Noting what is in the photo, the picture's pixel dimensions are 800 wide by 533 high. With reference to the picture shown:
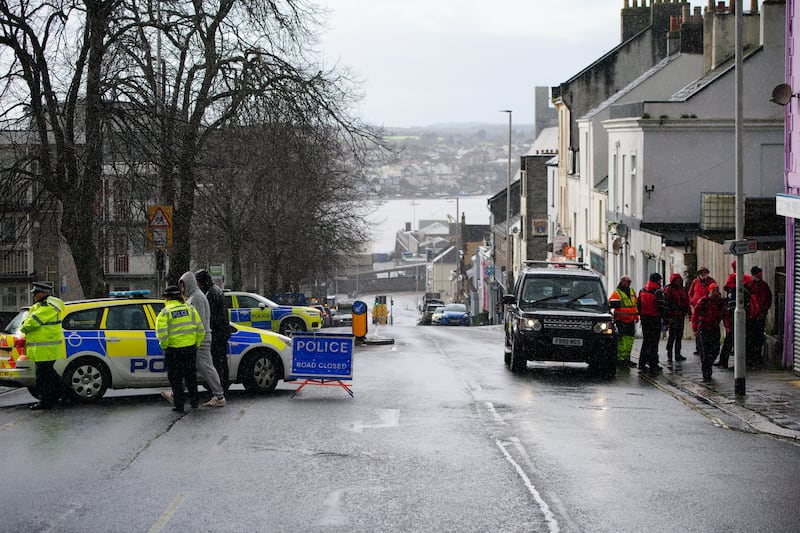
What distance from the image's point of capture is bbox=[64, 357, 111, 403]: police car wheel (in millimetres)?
16094

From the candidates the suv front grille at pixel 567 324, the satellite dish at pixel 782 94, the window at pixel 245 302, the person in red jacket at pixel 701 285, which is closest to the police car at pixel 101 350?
the suv front grille at pixel 567 324

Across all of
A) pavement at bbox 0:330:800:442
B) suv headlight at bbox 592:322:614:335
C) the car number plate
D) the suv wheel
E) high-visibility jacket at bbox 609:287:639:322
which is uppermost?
high-visibility jacket at bbox 609:287:639:322

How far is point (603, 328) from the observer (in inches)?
811

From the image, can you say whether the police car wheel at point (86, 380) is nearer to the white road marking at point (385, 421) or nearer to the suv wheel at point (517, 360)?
the white road marking at point (385, 421)

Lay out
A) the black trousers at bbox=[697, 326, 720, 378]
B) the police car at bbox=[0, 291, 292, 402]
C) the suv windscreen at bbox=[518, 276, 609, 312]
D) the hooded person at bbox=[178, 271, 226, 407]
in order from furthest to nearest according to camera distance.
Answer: the suv windscreen at bbox=[518, 276, 609, 312] → the black trousers at bbox=[697, 326, 720, 378] → the police car at bbox=[0, 291, 292, 402] → the hooded person at bbox=[178, 271, 226, 407]

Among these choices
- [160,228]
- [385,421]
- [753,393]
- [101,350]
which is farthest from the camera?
[160,228]

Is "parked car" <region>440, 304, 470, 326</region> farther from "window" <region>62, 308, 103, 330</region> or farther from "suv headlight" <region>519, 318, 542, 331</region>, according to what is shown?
"window" <region>62, 308, 103, 330</region>

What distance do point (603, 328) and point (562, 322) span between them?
0.74 meters

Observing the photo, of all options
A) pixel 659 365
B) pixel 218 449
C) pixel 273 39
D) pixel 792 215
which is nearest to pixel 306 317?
pixel 273 39

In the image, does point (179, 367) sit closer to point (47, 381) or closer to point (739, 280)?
point (47, 381)

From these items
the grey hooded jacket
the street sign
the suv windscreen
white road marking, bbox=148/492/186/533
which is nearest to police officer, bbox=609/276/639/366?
the suv windscreen

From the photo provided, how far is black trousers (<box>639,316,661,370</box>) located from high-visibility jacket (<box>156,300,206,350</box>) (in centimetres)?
955

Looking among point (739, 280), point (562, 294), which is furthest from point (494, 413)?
point (562, 294)

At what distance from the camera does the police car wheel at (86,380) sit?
16.1 meters
